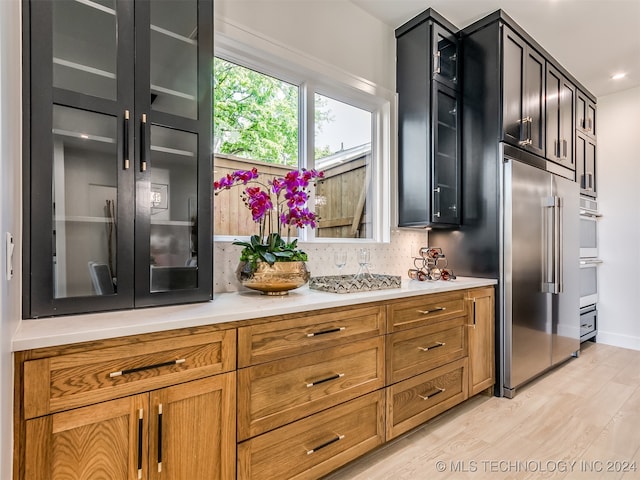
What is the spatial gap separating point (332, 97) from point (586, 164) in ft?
9.87

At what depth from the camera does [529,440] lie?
6.68 feet

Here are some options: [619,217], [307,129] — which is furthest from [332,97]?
[619,217]

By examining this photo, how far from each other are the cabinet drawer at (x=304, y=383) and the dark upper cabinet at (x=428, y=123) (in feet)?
4.22

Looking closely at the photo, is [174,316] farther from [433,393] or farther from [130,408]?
[433,393]

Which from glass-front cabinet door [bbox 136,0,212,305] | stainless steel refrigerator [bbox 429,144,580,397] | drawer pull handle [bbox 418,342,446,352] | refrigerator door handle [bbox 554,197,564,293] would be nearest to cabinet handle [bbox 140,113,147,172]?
glass-front cabinet door [bbox 136,0,212,305]

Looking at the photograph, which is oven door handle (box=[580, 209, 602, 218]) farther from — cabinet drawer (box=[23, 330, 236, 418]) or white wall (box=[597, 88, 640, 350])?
cabinet drawer (box=[23, 330, 236, 418])

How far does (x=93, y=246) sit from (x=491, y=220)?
2500 millimetres

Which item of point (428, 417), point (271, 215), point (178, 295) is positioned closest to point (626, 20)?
point (271, 215)

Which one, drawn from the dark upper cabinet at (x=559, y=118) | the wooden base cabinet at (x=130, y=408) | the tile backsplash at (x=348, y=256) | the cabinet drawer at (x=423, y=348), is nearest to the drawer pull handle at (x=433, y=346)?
the cabinet drawer at (x=423, y=348)

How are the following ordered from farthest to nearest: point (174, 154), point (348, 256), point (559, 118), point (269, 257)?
point (559, 118), point (348, 256), point (269, 257), point (174, 154)

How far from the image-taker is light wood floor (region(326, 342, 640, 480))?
5.81ft

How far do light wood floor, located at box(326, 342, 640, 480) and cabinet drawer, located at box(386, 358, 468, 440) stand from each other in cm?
13

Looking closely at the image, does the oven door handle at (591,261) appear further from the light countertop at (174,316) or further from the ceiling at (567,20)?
the light countertop at (174,316)

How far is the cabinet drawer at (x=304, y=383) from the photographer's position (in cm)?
137
